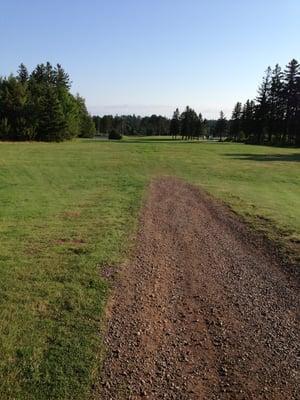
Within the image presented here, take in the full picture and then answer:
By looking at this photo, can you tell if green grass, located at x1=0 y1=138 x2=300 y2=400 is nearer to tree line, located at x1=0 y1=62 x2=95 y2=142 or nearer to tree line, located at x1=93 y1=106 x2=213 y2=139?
tree line, located at x1=0 y1=62 x2=95 y2=142

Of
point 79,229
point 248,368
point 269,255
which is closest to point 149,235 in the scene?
point 79,229

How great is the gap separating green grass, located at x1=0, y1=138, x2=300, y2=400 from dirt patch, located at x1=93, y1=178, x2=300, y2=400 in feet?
1.25

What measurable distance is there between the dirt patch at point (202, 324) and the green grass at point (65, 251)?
0.38m

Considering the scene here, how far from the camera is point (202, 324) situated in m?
6.52

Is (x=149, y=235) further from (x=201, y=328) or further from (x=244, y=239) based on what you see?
(x=201, y=328)

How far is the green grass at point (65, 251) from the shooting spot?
5277mm

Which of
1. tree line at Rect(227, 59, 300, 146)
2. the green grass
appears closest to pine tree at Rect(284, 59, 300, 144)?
tree line at Rect(227, 59, 300, 146)

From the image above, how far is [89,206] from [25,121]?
168 ft

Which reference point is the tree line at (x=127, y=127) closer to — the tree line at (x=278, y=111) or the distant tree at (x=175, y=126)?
the distant tree at (x=175, y=126)

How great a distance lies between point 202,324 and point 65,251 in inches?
168

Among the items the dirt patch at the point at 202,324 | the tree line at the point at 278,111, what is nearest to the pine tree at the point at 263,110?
the tree line at the point at 278,111

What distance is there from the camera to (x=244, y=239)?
11641mm

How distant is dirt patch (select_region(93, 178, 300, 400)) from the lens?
5086mm

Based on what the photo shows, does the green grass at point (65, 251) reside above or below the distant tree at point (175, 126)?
above
